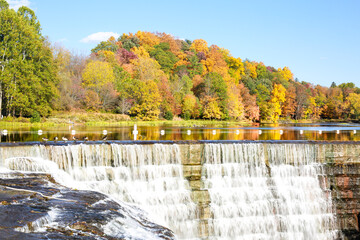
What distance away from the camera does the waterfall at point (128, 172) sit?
13523 mm

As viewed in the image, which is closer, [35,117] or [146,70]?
[35,117]

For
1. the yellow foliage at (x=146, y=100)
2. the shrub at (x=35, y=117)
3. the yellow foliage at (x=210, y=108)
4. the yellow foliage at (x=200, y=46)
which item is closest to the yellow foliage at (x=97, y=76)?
the yellow foliage at (x=146, y=100)

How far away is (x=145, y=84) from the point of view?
62.4 m

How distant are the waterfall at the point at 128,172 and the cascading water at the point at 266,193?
4.71 ft

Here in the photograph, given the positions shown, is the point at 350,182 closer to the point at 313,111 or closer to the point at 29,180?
the point at 29,180

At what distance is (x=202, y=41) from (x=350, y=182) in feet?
328

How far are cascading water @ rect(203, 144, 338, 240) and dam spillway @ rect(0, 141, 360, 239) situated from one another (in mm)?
43

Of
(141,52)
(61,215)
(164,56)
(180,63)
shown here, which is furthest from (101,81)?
(61,215)

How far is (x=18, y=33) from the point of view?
141 ft

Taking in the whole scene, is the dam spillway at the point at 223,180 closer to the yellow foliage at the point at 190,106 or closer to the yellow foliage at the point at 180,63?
the yellow foliage at the point at 190,106

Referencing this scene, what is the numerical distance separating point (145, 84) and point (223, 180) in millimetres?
48545

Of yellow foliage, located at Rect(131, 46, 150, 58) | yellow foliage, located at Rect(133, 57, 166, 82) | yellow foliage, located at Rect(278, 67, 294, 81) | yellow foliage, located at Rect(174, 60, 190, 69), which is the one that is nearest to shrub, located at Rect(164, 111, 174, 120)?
yellow foliage, located at Rect(133, 57, 166, 82)

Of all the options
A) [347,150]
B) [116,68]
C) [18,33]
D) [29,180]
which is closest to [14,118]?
[18,33]

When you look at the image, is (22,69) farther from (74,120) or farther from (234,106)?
(234,106)
